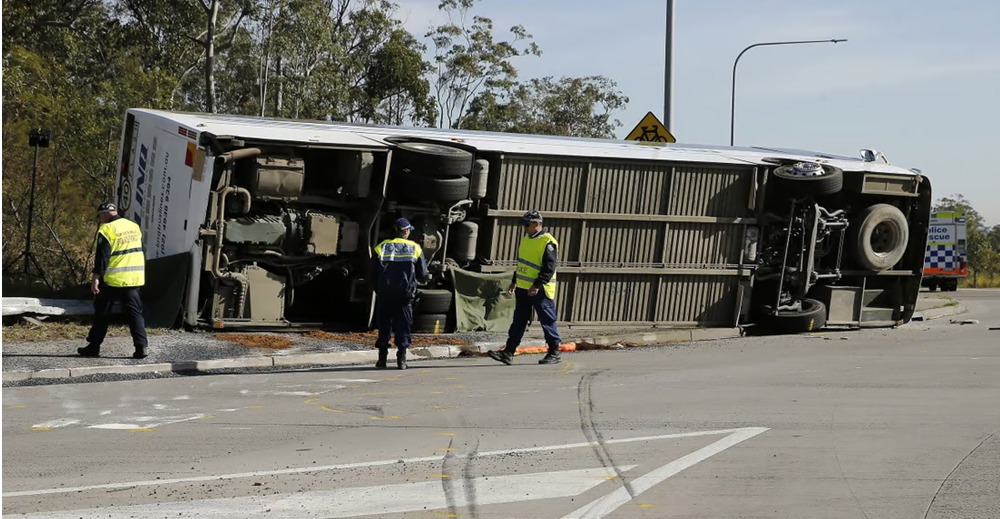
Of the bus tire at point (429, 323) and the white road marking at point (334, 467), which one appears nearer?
the white road marking at point (334, 467)

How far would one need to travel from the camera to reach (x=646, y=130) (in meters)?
20.0

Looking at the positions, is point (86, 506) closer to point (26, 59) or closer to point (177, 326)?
point (177, 326)

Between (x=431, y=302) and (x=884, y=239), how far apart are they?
759cm

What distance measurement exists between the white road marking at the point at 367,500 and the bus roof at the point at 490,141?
8172 millimetres

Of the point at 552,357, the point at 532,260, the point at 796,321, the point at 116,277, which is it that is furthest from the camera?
the point at 796,321

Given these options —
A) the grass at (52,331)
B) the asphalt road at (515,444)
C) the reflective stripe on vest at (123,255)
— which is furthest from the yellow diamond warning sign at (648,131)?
the reflective stripe on vest at (123,255)

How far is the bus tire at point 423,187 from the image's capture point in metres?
14.7

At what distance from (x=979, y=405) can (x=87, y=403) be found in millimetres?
7430

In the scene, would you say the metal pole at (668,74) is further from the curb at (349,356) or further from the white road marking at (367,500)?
the white road marking at (367,500)

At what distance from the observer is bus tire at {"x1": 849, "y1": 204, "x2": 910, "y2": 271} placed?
58.4 ft

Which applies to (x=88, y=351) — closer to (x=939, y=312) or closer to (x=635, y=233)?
(x=635, y=233)

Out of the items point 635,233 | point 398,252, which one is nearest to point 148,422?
point 398,252

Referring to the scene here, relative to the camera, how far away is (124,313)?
1206cm

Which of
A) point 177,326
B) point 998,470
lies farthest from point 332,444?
point 177,326
